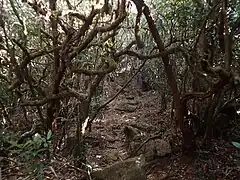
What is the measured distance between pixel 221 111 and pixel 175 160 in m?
1.24

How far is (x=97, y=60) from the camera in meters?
5.82

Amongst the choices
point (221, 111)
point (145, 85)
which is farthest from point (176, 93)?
point (145, 85)

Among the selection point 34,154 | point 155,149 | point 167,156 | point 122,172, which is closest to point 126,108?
point 155,149

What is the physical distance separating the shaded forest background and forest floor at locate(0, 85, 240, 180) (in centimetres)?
20

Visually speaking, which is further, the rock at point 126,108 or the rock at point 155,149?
the rock at point 126,108

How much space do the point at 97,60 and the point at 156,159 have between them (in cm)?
196

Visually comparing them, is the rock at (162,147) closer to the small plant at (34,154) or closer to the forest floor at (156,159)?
the forest floor at (156,159)

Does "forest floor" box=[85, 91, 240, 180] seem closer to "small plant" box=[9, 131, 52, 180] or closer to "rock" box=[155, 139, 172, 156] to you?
"rock" box=[155, 139, 172, 156]

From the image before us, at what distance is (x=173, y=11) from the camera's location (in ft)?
19.7

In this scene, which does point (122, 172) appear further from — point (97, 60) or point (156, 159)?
point (97, 60)

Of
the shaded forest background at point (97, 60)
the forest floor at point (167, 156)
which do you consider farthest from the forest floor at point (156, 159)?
the shaded forest background at point (97, 60)

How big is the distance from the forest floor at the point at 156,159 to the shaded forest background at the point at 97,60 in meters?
0.20

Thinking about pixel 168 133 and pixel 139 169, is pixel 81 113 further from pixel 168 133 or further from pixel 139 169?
pixel 168 133

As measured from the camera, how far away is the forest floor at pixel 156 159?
12.8 feet
